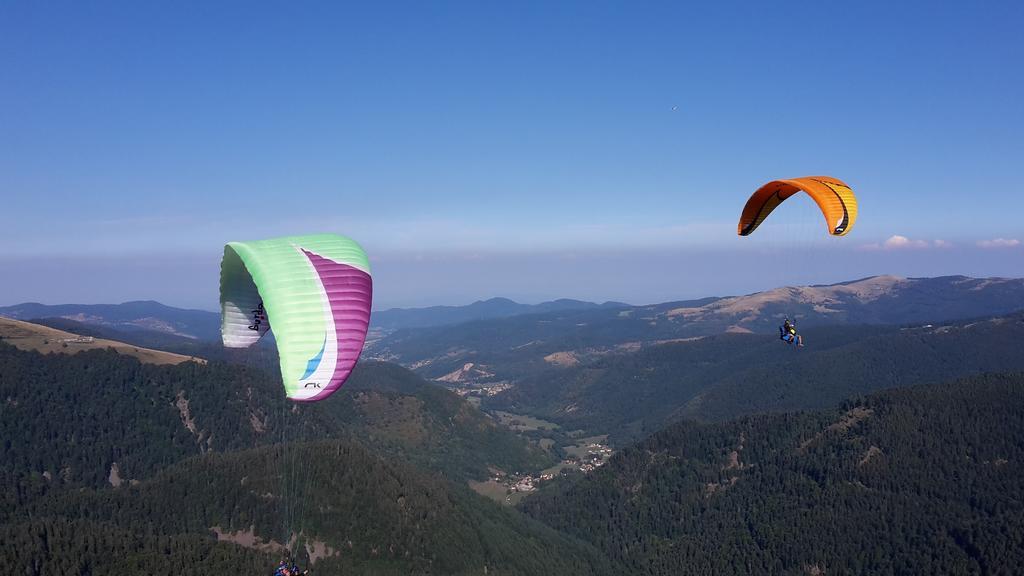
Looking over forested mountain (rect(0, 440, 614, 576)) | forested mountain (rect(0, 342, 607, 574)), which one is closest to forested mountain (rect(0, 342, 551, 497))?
forested mountain (rect(0, 342, 607, 574))

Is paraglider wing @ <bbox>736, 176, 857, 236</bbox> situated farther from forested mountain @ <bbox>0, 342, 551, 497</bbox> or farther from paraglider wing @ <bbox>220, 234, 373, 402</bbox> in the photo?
forested mountain @ <bbox>0, 342, 551, 497</bbox>

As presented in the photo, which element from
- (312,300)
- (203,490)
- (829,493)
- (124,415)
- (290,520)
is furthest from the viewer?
(124,415)

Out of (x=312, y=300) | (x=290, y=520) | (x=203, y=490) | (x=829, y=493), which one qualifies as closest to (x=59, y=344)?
(x=203, y=490)

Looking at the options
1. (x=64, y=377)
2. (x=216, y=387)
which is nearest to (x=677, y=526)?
(x=216, y=387)

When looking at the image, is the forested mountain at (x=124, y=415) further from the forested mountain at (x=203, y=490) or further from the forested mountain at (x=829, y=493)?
the forested mountain at (x=829, y=493)

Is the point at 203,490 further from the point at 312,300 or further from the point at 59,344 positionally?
the point at 59,344

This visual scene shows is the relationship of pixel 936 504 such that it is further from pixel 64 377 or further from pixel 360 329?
pixel 64 377
